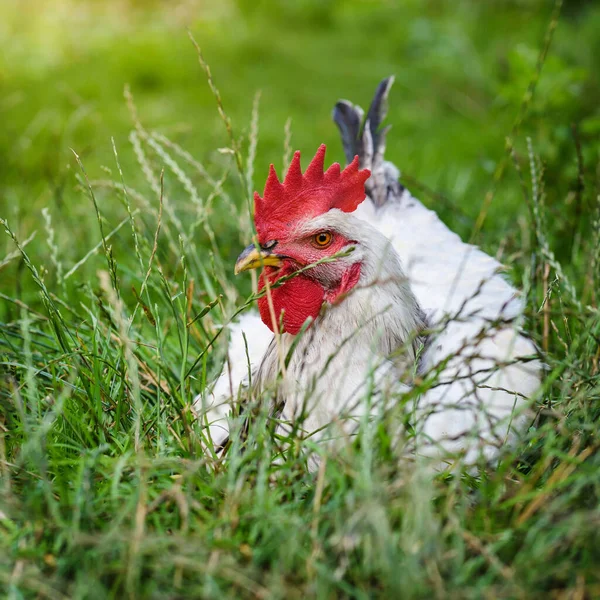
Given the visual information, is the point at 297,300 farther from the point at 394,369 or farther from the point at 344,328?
the point at 394,369

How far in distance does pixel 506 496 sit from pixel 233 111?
18.6ft

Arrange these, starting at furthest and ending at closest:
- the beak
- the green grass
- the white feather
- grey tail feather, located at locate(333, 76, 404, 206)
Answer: grey tail feather, located at locate(333, 76, 404, 206), the beak, the white feather, the green grass

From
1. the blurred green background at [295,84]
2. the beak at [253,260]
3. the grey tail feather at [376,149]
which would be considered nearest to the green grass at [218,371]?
the blurred green background at [295,84]

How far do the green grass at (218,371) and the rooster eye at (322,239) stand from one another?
1.04 ft

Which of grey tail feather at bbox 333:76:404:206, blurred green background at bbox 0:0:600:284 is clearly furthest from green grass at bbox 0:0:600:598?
grey tail feather at bbox 333:76:404:206

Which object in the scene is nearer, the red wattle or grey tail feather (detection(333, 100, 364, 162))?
the red wattle

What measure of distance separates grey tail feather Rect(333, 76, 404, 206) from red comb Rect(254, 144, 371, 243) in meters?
0.80

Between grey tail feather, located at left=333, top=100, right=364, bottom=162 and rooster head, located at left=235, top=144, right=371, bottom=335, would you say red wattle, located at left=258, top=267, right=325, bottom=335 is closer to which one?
rooster head, located at left=235, top=144, right=371, bottom=335

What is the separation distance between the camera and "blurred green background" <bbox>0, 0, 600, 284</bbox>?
4.04 meters

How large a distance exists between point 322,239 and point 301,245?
0.07m

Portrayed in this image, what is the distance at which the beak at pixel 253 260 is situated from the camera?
2.16 m

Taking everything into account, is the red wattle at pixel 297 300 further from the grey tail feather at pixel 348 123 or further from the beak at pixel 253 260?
the grey tail feather at pixel 348 123

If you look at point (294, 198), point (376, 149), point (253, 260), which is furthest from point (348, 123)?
point (253, 260)

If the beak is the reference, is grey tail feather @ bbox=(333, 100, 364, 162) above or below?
above
